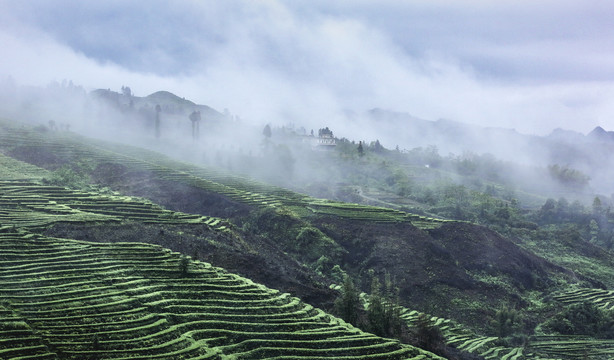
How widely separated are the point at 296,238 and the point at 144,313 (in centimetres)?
4873

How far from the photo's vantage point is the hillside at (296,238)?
6718 centimetres

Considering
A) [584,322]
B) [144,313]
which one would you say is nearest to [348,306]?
[144,313]

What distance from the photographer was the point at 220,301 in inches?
2023

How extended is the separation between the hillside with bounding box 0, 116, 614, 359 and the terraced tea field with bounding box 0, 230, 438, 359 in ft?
8.93

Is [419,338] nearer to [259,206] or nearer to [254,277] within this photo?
[254,277]

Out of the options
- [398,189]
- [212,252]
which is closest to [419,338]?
[212,252]

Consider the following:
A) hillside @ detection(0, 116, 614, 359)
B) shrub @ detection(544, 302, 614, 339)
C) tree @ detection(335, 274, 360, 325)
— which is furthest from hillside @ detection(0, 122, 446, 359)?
shrub @ detection(544, 302, 614, 339)

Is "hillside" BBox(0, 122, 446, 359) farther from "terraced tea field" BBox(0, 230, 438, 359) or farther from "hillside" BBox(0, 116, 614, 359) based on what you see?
"hillside" BBox(0, 116, 614, 359)

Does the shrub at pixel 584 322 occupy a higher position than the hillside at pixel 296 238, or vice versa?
the hillside at pixel 296 238

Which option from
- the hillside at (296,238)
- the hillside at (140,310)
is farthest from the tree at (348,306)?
the hillside at (296,238)

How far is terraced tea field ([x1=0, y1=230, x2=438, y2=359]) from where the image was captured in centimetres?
4003

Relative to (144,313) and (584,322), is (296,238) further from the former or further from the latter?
(144,313)

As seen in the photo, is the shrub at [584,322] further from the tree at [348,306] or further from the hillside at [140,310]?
the hillside at [140,310]

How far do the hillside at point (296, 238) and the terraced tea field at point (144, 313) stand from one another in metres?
2.72
